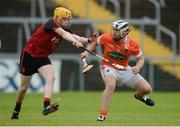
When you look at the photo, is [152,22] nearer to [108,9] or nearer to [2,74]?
[108,9]

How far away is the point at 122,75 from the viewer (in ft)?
53.9

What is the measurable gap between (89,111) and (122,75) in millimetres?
3163

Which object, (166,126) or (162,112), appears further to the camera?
(162,112)

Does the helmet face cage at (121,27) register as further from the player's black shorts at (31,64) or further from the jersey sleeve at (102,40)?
the player's black shorts at (31,64)

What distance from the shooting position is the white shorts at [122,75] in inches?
639

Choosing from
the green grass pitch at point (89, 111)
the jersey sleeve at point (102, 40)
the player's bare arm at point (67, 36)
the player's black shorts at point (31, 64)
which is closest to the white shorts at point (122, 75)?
the jersey sleeve at point (102, 40)

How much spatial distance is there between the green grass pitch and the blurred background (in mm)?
1733

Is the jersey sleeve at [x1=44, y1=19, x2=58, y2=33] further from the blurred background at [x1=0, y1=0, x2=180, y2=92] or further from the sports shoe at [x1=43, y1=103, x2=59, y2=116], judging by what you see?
the blurred background at [x1=0, y1=0, x2=180, y2=92]

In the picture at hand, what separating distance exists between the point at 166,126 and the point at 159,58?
16.3 metres

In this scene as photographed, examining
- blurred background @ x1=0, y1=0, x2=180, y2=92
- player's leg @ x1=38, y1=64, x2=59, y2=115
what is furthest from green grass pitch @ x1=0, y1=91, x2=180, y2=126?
blurred background @ x1=0, y1=0, x2=180, y2=92

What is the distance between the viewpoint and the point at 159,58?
30.5 m

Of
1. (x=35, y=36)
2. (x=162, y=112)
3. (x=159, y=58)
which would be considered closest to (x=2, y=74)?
(x=159, y=58)

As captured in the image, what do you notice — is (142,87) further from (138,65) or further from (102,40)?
(102,40)

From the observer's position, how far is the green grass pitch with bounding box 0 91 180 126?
50.0 ft
